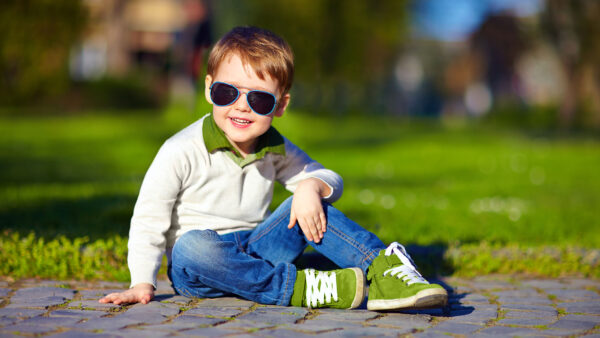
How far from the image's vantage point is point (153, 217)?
9.74 feet

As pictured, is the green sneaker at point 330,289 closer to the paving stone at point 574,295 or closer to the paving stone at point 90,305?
the paving stone at point 90,305

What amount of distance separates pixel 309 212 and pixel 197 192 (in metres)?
0.53

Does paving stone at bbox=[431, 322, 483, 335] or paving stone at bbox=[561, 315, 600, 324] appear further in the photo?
paving stone at bbox=[561, 315, 600, 324]

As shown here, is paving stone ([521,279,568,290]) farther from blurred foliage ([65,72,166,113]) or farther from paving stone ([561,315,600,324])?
blurred foliage ([65,72,166,113])

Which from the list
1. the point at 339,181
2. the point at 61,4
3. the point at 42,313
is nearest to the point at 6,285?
the point at 42,313

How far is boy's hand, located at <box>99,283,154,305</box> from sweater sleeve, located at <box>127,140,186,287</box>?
0.9 inches

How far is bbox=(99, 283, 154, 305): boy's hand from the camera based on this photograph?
2.90m

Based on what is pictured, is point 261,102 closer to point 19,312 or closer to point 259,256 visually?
point 259,256

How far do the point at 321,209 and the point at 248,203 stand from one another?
379mm

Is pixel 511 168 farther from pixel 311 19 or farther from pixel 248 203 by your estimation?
pixel 311 19

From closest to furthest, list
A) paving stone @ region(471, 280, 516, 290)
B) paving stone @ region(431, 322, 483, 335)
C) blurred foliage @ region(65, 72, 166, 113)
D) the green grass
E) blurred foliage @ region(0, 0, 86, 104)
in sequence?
paving stone @ region(431, 322, 483, 335), paving stone @ region(471, 280, 516, 290), the green grass, blurred foliage @ region(0, 0, 86, 104), blurred foliage @ region(65, 72, 166, 113)

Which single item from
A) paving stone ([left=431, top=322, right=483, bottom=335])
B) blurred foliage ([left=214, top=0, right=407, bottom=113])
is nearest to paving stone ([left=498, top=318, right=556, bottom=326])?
paving stone ([left=431, top=322, right=483, bottom=335])

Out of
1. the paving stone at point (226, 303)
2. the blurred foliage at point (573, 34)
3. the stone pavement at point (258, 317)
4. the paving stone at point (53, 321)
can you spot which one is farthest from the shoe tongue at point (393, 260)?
the blurred foliage at point (573, 34)

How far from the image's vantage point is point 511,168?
10875 millimetres
